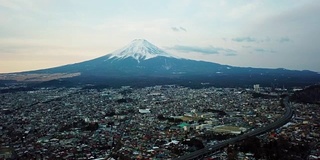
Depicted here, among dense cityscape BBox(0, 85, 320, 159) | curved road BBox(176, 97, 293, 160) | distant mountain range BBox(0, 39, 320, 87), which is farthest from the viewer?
distant mountain range BBox(0, 39, 320, 87)

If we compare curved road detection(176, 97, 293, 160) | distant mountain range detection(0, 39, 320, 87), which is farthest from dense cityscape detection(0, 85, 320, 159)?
distant mountain range detection(0, 39, 320, 87)

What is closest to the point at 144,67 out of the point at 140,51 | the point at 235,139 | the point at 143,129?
the point at 140,51

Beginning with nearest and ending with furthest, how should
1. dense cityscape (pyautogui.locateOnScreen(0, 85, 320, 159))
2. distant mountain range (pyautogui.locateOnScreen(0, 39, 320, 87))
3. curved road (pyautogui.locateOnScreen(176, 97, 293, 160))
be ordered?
1. curved road (pyautogui.locateOnScreen(176, 97, 293, 160))
2. dense cityscape (pyautogui.locateOnScreen(0, 85, 320, 159))
3. distant mountain range (pyautogui.locateOnScreen(0, 39, 320, 87))

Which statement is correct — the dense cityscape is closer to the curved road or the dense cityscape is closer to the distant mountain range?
the curved road

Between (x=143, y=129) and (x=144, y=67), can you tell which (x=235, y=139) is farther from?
(x=144, y=67)

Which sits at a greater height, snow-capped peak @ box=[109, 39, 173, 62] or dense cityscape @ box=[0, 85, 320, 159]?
snow-capped peak @ box=[109, 39, 173, 62]

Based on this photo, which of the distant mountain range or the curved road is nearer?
the curved road

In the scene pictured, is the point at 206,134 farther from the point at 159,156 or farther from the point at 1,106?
the point at 1,106
